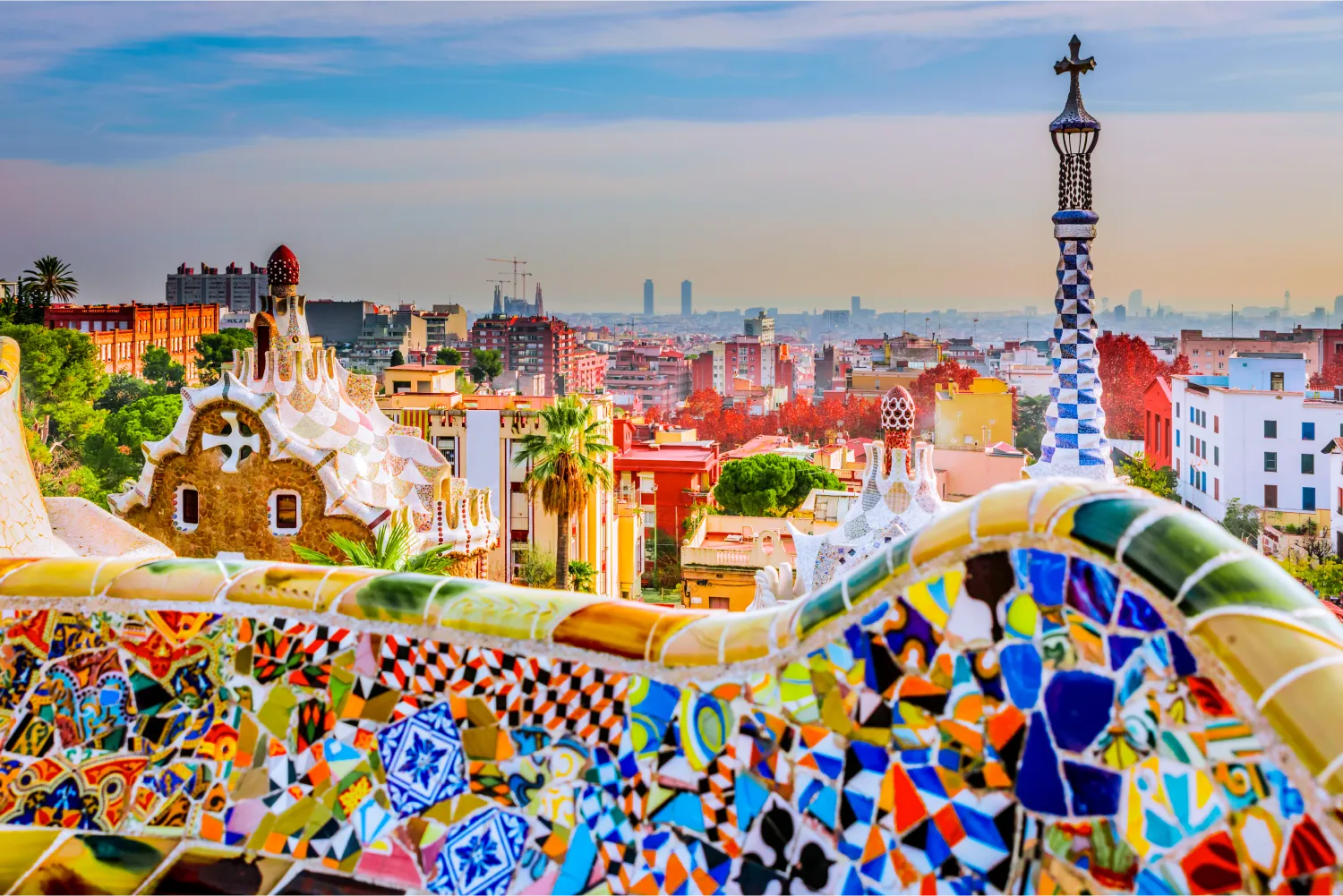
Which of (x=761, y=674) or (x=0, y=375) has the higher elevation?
(x=0, y=375)

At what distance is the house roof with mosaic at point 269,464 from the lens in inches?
488

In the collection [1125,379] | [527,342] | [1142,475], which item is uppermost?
[527,342]

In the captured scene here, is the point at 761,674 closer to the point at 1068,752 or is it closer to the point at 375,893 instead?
the point at 1068,752

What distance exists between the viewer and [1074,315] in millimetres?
8344

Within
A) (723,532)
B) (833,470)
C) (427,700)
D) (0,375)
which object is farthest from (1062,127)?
(833,470)

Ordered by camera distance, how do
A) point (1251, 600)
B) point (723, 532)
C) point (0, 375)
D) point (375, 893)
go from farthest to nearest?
1. point (723, 532)
2. point (0, 375)
3. point (375, 893)
4. point (1251, 600)

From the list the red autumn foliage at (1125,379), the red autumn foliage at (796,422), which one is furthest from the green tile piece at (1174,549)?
the red autumn foliage at (796,422)

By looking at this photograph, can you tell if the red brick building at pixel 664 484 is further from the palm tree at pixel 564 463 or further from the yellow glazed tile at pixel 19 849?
the yellow glazed tile at pixel 19 849

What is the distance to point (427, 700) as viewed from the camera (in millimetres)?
2166

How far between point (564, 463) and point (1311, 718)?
58.9 feet

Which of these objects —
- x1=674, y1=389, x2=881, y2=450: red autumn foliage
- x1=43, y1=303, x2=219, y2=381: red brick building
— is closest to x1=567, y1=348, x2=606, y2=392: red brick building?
x1=674, y1=389, x2=881, y2=450: red autumn foliage

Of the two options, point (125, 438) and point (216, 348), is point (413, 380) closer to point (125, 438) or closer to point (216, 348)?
point (125, 438)

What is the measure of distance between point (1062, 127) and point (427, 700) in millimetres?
7260

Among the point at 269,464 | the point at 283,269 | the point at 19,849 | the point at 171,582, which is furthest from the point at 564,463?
the point at 19,849
